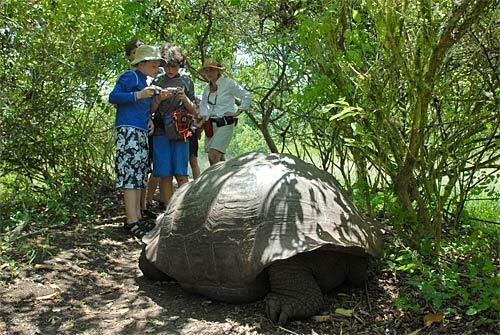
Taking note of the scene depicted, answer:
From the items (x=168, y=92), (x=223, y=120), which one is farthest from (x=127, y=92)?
(x=223, y=120)

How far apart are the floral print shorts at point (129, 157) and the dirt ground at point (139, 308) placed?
0.79m

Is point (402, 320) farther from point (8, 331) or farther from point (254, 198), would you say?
point (8, 331)

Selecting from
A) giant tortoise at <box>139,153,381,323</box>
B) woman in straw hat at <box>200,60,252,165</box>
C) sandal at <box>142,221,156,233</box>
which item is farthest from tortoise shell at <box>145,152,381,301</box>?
woman in straw hat at <box>200,60,252,165</box>

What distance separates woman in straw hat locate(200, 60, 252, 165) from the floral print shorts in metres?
1.00

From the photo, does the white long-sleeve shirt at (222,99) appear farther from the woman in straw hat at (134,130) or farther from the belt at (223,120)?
the woman in straw hat at (134,130)

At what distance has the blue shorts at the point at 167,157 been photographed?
541 cm

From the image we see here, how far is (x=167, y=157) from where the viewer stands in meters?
5.42

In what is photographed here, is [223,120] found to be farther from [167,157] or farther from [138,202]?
[138,202]

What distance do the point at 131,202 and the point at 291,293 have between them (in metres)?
2.18

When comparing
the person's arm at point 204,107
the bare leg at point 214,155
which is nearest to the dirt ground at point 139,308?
the bare leg at point 214,155

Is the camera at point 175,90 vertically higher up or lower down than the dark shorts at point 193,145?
higher up

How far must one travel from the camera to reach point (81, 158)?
6359mm

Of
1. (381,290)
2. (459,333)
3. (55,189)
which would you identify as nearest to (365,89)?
(381,290)

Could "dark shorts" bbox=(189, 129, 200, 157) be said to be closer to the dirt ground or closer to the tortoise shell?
the dirt ground
